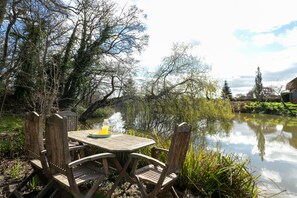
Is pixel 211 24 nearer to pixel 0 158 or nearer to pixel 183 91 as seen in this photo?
pixel 183 91

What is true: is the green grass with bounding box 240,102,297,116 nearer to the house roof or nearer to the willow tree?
the house roof

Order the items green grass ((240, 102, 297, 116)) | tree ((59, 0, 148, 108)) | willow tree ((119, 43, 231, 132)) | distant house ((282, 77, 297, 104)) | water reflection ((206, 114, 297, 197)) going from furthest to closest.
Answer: distant house ((282, 77, 297, 104)) < green grass ((240, 102, 297, 116)) < tree ((59, 0, 148, 108)) < willow tree ((119, 43, 231, 132)) < water reflection ((206, 114, 297, 197))

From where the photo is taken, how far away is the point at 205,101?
977cm

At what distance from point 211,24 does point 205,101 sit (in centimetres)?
460

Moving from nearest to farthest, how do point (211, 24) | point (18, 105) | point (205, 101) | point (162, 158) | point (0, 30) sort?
1. point (162, 158)
2. point (211, 24)
3. point (0, 30)
4. point (18, 105)
5. point (205, 101)

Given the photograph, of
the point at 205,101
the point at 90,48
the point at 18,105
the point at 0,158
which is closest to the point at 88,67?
the point at 90,48

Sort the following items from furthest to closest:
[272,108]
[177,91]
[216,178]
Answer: [272,108], [177,91], [216,178]

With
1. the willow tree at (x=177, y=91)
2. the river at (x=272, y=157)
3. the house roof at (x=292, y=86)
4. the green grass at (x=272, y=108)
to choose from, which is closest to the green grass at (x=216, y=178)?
the river at (x=272, y=157)

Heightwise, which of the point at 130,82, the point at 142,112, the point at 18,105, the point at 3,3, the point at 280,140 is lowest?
the point at 280,140

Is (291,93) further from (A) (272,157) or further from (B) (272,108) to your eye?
(A) (272,157)

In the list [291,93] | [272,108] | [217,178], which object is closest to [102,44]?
[217,178]

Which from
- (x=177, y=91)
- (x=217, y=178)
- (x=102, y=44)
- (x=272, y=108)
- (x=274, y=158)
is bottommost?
(x=274, y=158)

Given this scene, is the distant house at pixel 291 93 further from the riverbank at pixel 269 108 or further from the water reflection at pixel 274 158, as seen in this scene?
the water reflection at pixel 274 158

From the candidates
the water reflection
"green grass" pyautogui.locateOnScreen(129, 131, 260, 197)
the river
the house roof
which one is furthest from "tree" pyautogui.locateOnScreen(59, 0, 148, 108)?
the house roof
